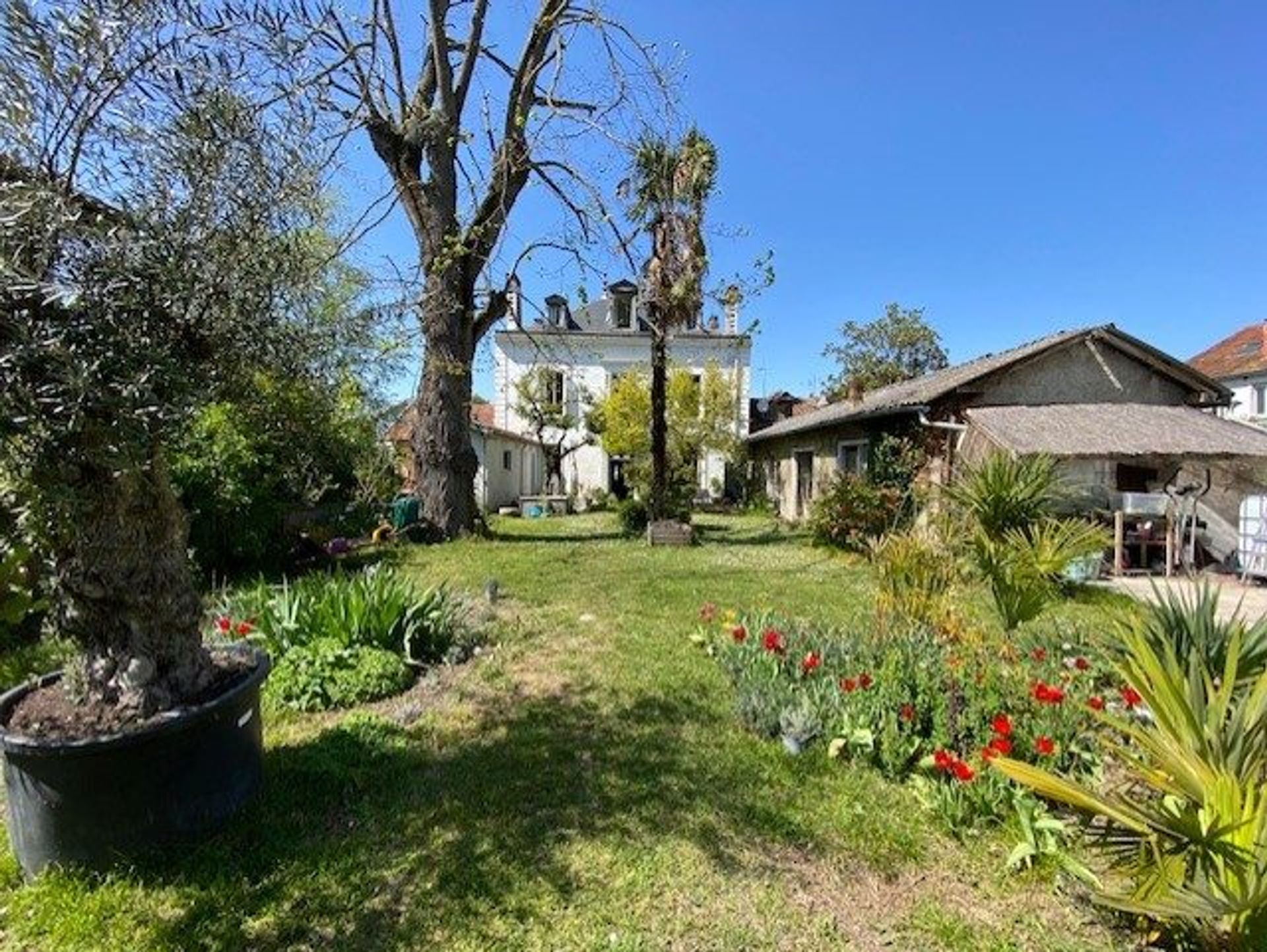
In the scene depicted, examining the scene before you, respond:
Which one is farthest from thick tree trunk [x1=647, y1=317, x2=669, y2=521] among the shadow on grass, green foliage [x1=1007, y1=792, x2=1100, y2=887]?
green foliage [x1=1007, y1=792, x2=1100, y2=887]

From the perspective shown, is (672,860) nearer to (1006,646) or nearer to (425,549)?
(1006,646)

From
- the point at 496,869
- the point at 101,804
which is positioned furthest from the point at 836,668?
the point at 101,804

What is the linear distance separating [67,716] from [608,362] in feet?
80.7

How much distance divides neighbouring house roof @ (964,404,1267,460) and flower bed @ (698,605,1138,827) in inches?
270

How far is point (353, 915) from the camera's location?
2.52 meters

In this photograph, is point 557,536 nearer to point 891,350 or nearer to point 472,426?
point 472,426

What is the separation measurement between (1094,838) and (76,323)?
4.42 m

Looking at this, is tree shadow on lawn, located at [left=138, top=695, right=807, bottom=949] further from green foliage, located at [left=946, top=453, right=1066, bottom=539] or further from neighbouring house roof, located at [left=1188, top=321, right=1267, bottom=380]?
neighbouring house roof, located at [left=1188, top=321, right=1267, bottom=380]

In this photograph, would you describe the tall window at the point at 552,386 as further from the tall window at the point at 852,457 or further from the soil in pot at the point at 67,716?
the soil in pot at the point at 67,716

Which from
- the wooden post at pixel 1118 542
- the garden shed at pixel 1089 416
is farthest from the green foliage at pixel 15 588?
the wooden post at pixel 1118 542

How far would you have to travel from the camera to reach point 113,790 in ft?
8.69

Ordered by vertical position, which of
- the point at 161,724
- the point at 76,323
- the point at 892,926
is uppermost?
the point at 76,323

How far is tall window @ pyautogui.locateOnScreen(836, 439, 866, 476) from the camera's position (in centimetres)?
1438

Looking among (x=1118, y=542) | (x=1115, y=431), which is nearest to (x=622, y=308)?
(x=1115, y=431)
